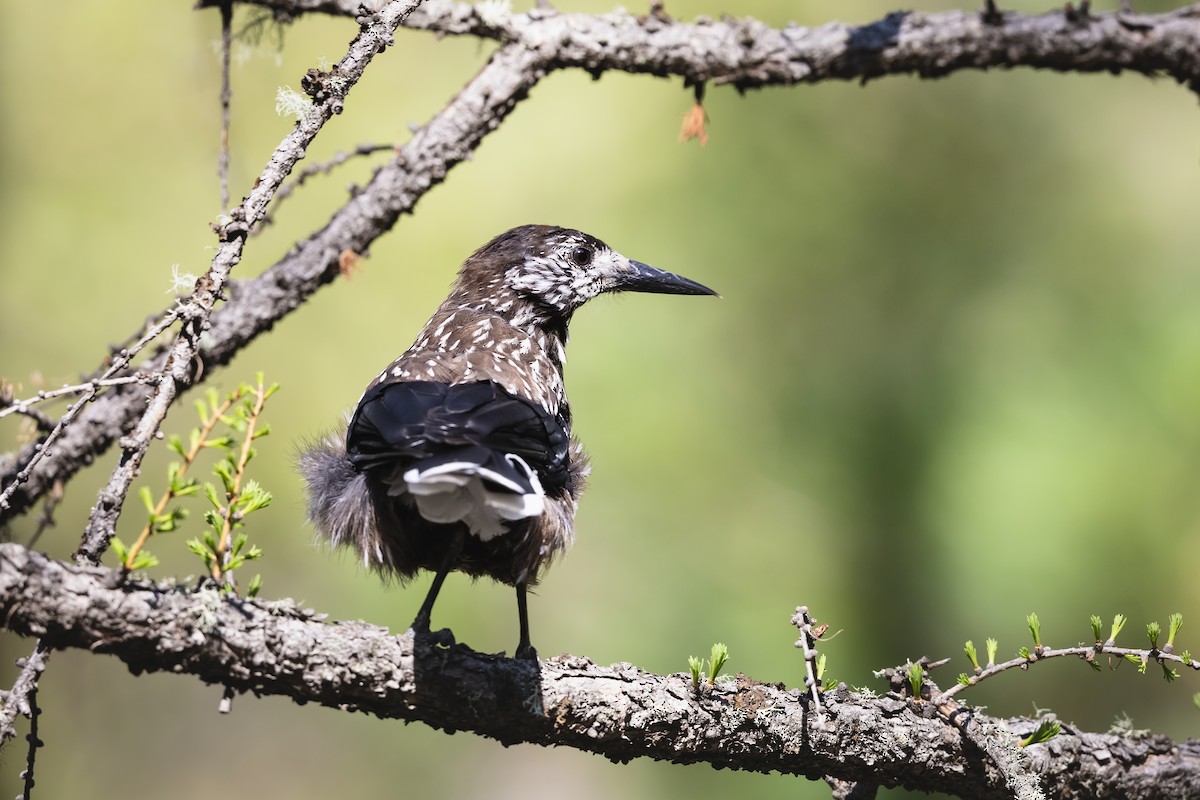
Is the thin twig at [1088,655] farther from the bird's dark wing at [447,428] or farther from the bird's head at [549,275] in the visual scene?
the bird's head at [549,275]

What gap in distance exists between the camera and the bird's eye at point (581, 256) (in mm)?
3789

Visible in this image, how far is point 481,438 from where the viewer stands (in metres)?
2.44

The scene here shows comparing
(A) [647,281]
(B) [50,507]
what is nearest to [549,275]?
(A) [647,281]

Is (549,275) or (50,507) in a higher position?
(549,275)

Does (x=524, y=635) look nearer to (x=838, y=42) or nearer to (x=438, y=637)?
(x=438, y=637)

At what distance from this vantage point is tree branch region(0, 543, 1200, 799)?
1.80 meters

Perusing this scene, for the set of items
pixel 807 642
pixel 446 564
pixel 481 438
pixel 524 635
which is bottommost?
pixel 807 642

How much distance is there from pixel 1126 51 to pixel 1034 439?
269cm

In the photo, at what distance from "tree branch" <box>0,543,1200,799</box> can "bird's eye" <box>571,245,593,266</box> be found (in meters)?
1.77

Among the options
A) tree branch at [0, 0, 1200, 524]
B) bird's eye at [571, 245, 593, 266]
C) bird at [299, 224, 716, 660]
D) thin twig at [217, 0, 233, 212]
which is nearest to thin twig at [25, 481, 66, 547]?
tree branch at [0, 0, 1200, 524]

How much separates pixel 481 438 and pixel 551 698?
60cm

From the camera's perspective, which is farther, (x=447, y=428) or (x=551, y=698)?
(x=447, y=428)

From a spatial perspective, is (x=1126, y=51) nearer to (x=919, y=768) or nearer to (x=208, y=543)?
(x=919, y=768)

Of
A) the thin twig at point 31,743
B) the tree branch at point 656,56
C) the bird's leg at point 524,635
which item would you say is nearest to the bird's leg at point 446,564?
the bird's leg at point 524,635
